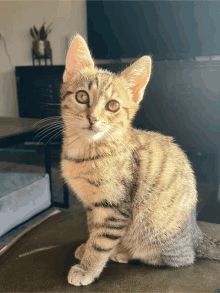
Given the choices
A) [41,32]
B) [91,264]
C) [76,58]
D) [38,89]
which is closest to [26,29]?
[41,32]

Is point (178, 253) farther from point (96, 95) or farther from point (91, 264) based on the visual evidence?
point (96, 95)

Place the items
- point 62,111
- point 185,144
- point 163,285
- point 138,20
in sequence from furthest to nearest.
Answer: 1. point 138,20
2. point 185,144
3. point 62,111
4. point 163,285

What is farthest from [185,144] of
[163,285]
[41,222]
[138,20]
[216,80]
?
[163,285]

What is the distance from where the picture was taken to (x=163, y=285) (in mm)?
689

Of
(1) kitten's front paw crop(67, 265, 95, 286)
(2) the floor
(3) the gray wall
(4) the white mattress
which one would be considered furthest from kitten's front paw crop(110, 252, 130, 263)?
(3) the gray wall

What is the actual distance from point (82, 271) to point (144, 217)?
23 cm

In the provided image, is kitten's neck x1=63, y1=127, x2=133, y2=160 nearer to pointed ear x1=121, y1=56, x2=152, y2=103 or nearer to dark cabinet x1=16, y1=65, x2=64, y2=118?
pointed ear x1=121, y1=56, x2=152, y2=103

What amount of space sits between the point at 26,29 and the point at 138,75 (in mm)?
3152

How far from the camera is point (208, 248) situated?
81cm

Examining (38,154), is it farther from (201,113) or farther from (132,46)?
(201,113)

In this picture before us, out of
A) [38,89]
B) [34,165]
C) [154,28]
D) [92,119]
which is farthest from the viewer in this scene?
[38,89]

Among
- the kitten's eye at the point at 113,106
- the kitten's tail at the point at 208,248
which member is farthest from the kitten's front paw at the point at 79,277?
the kitten's eye at the point at 113,106

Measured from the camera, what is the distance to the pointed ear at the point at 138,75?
742 millimetres

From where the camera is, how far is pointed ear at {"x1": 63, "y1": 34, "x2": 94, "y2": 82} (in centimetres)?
78
